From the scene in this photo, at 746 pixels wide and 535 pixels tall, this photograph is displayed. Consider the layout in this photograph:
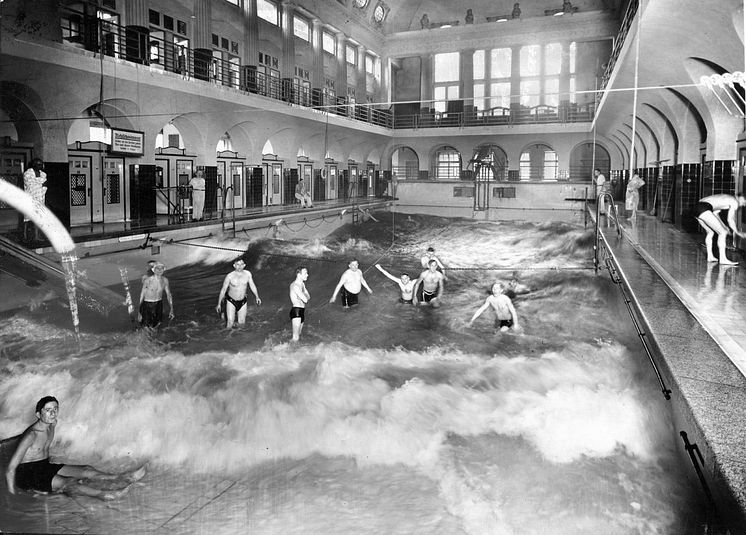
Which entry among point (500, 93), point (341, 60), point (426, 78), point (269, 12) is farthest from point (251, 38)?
point (500, 93)

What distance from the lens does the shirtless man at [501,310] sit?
6465mm

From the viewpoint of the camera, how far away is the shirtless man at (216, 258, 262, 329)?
6695 mm

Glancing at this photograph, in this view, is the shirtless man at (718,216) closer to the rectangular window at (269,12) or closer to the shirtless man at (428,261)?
the shirtless man at (428,261)

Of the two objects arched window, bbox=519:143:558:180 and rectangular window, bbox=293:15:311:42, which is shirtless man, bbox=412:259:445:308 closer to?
rectangular window, bbox=293:15:311:42

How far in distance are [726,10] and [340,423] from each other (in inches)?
219

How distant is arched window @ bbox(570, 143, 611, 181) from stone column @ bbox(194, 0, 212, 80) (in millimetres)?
18093

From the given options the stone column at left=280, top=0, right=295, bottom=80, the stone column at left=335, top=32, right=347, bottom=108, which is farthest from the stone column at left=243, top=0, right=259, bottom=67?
the stone column at left=335, top=32, right=347, bottom=108

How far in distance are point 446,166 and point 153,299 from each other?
44.5 feet

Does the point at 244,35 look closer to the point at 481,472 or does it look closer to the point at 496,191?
the point at 496,191

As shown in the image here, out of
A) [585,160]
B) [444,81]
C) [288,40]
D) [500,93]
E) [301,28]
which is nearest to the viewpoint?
[288,40]

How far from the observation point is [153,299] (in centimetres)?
655

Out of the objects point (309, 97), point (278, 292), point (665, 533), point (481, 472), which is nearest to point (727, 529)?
point (665, 533)

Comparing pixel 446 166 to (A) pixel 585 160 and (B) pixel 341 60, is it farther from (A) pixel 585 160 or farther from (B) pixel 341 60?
(B) pixel 341 60

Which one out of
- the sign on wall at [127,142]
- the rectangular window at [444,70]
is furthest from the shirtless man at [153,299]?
the rectangular window at [444,70]
